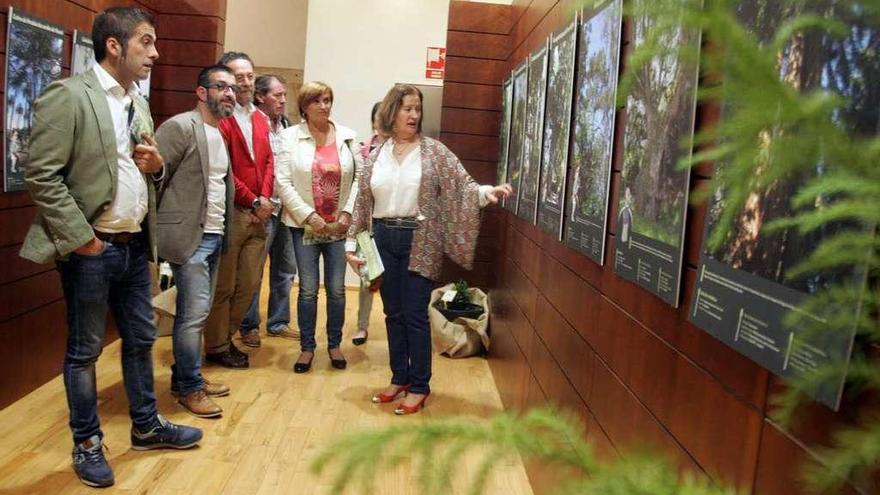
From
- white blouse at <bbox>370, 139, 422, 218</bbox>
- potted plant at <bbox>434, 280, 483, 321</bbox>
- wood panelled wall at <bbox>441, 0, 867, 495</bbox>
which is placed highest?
white blouse at <bbox>370, 139, 422, 218</bbox>

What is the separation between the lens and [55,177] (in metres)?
2.55

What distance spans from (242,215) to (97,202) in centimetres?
160

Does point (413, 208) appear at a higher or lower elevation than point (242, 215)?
higher

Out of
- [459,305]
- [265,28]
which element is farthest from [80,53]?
[265,28]

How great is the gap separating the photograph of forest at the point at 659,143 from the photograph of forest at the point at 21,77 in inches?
104

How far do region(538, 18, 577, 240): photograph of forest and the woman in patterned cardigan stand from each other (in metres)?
0.56

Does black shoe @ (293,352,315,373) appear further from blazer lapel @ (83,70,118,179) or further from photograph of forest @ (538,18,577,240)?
blazer lapel @ (83,70,118,179)

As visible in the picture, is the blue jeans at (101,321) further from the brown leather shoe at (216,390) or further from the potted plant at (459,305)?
the potted plant at (459,305)

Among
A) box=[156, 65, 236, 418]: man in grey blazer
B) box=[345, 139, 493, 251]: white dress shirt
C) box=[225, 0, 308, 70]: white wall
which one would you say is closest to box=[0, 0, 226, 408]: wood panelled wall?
box=[156, 65, 236, 418]: man in grey blazer

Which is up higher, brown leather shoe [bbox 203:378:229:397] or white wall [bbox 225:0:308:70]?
white wall [bbox 225:0:308:70]

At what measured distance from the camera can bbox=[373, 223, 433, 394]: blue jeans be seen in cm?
382

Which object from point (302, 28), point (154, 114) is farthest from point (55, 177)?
point (302, 28)

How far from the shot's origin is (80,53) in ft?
13.0

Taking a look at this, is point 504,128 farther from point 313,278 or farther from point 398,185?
point 313,278
